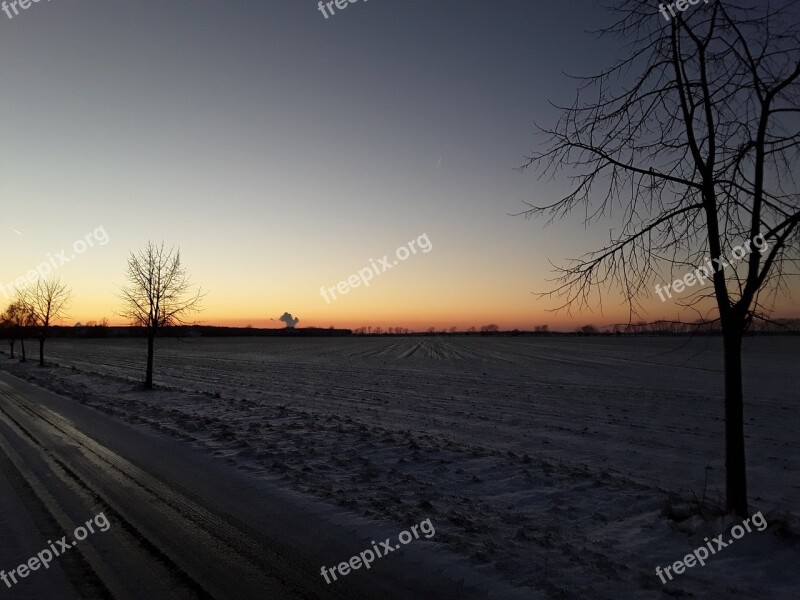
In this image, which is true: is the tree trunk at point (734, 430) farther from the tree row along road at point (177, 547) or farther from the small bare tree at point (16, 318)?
the small bare tree at point (16, 318)

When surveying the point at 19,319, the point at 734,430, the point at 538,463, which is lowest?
the point at 538,463

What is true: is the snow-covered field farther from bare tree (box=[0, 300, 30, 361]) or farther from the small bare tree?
the small bare tree

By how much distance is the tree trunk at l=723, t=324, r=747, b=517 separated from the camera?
17.5 ft

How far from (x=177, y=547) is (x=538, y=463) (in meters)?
5.57

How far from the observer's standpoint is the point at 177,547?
484cm

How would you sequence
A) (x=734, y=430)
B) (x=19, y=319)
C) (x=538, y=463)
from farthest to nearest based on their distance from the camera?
(x=19, y=319), (x=538, y=463), (x=734, y=430)

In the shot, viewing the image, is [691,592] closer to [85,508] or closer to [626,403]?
[85,508]

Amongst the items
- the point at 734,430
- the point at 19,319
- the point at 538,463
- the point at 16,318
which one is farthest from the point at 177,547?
the point at 16,318

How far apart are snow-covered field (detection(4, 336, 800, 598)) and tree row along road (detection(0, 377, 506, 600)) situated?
84cm

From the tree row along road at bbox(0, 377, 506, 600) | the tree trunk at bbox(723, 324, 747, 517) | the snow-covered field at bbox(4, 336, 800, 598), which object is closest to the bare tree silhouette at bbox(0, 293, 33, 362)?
the snow-covered field at bbox(4, 336, 800, 598)

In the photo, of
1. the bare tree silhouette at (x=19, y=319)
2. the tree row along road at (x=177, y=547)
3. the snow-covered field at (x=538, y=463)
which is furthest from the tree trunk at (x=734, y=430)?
the bare tree silhouette at (x=19, y=319)

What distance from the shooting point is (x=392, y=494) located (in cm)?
655

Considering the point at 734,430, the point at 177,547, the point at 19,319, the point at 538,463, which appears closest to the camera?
the point at 177,547

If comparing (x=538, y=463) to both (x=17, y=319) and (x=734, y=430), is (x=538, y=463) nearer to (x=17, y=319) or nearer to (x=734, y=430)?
(x=734, y=430)
